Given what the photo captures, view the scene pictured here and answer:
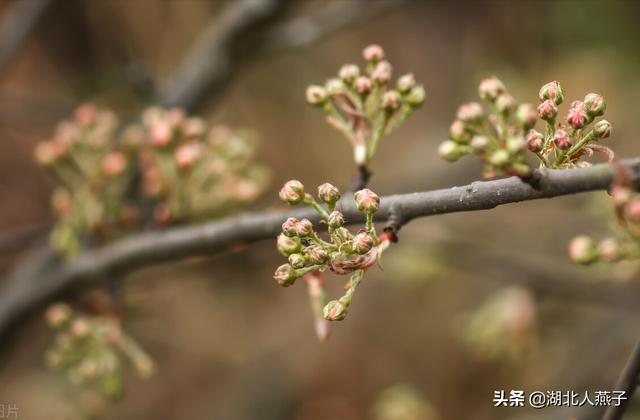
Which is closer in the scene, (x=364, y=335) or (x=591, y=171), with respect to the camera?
(x=591, y=171)

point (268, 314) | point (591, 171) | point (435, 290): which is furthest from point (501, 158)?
point (268, 314)

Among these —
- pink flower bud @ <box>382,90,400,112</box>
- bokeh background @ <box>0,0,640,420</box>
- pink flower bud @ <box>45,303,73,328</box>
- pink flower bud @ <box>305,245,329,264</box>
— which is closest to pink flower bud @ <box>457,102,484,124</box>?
pink flower bud @ <box>382,90,400,112</box>

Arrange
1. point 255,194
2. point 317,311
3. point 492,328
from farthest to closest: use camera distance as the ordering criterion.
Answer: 1. point 492,328
2. point 255,194
3. point 317,311

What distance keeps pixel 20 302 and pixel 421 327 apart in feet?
7.65

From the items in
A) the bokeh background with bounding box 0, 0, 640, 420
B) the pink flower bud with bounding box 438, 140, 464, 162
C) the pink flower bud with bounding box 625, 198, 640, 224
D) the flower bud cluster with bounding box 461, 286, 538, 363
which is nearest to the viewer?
the pink flower bud with bounding box 625, 198, 640, 224

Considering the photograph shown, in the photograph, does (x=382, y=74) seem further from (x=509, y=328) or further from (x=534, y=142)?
(x=509, y=328)

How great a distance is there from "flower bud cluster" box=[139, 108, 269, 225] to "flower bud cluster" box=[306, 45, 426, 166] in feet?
1.64

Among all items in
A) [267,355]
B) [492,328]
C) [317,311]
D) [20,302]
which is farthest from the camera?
[267,355]

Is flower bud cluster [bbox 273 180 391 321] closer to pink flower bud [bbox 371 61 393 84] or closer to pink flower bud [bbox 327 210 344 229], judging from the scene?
pink flower bud [bbox 327 210 344 229]

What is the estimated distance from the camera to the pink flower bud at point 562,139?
0.91 meters

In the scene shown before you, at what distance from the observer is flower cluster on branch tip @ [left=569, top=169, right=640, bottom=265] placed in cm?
79

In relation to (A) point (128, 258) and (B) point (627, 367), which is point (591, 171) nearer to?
(B) point (627, 367)

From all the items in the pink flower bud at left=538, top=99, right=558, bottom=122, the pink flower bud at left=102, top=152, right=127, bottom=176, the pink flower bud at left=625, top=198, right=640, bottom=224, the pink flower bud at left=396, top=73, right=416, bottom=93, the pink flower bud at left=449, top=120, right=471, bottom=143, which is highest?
the pink flower bud at left=102, top=152, right=127, bottom=176

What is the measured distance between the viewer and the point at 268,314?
150 inches
